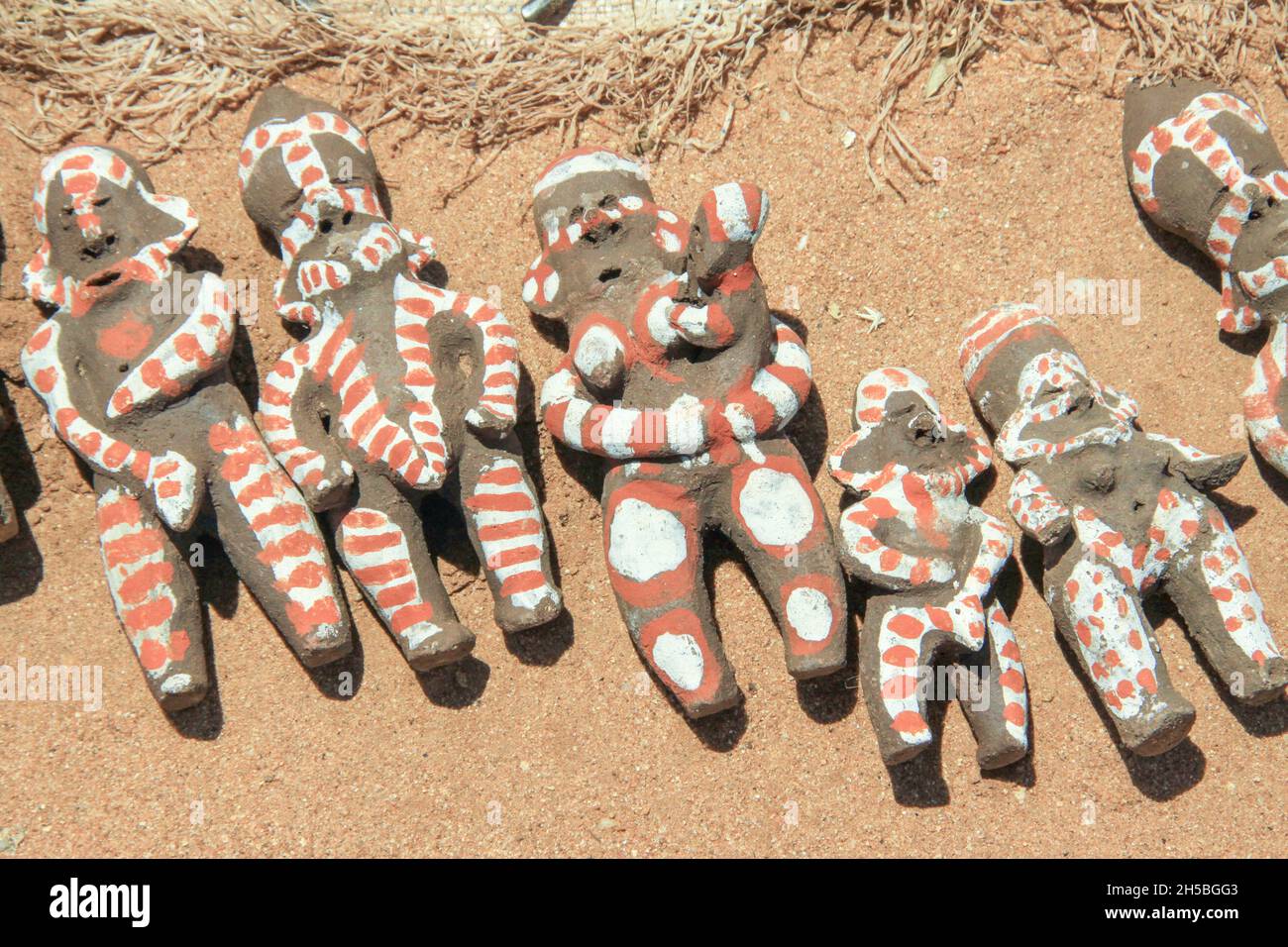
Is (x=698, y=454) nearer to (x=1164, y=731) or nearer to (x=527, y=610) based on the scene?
(x=527, y=610)

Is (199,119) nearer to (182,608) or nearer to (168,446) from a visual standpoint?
(168,446)

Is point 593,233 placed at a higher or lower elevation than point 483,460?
higher

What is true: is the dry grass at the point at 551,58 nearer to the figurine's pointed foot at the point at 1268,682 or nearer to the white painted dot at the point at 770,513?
the white painted dot at the point at 770,513

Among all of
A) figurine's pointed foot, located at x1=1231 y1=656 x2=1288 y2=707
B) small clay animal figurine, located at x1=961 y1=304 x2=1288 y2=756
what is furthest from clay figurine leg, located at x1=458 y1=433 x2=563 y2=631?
figurine's pointed foot, located at x1=1231 y1=656 x2=1288 y2=707

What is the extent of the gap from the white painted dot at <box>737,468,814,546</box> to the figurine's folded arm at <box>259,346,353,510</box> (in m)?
0.99

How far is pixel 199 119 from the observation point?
3.79 meters

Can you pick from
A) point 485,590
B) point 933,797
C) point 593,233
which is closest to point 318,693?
point 485,590

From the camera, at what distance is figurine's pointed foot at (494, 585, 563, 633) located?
337cm

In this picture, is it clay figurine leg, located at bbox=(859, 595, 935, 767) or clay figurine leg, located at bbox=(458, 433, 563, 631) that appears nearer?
clay figurine leg, located at bbox=(859, 595, 935, 767)

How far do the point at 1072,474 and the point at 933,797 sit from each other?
0.91 metres

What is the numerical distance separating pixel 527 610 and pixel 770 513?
0.66m

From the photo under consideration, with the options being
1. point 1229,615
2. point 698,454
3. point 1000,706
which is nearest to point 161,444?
point 698,454

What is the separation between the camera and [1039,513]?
3.39 metres

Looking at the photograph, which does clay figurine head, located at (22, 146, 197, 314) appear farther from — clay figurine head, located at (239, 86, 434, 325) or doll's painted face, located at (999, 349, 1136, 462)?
doll's painted face, located at (999, 349, 1136, 462)
